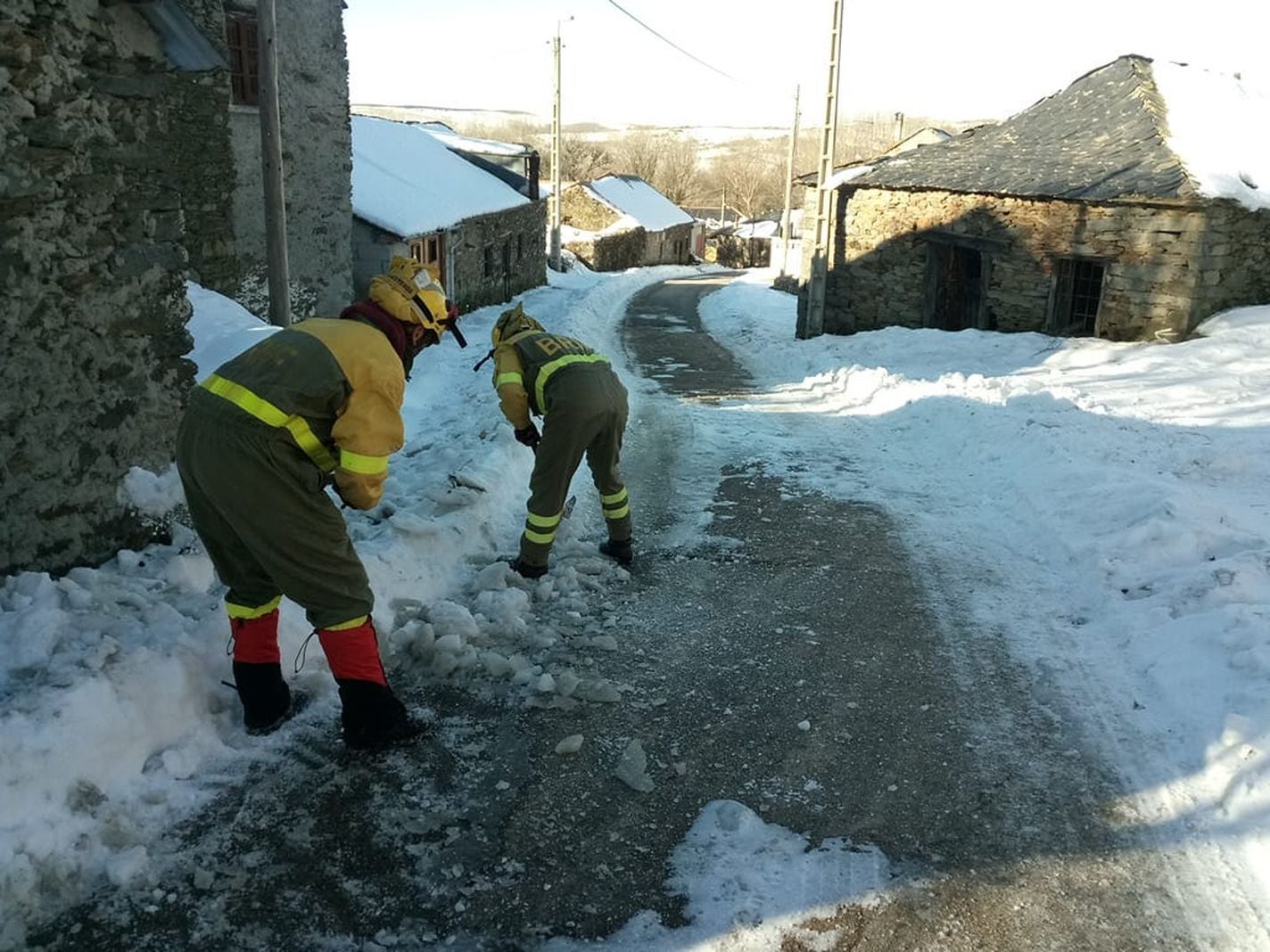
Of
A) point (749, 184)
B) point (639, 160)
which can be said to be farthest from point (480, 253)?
point (749, 184)

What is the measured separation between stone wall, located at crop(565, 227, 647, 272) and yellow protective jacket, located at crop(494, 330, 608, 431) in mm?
43087

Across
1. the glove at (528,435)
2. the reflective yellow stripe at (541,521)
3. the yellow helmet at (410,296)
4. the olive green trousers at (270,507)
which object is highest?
the yellow helmet at (410,296)

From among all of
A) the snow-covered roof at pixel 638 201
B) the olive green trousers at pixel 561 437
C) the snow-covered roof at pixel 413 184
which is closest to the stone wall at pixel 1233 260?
the olive green trousers at pixel 561 437

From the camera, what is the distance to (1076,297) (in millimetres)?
15969

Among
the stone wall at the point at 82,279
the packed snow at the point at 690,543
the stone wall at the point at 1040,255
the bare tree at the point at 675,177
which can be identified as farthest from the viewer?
the bare tree at the point at 675,177

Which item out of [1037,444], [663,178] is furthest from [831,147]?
[663,178]

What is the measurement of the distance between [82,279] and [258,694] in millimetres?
2119

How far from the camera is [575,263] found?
43312 millimetres

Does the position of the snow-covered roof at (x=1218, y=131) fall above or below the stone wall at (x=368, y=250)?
above

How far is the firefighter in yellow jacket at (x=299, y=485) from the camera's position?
12.3 ft

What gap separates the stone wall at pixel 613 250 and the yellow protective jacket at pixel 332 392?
45.4 meters

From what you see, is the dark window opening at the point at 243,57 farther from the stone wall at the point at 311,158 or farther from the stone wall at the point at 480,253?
the stone wall at the point at 480,253

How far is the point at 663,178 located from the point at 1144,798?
99032 millimetres

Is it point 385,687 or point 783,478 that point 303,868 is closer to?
point 385,687
